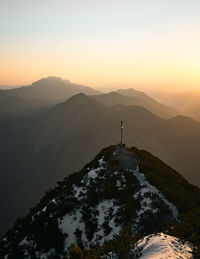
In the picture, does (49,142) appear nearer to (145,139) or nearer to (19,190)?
(19,190)

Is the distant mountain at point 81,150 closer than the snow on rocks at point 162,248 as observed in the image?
No

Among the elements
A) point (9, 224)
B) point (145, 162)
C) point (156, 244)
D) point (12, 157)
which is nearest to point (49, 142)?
point (12, 157)

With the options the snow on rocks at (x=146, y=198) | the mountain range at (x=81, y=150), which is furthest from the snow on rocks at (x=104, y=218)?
the mountain range at (x=81, y=150)

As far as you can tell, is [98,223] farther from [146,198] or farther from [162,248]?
[162,248]

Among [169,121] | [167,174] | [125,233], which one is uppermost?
[125,233]

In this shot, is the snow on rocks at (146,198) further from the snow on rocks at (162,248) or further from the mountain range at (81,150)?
the mountain range at (81,150)

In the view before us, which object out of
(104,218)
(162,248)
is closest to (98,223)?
(104,218)
